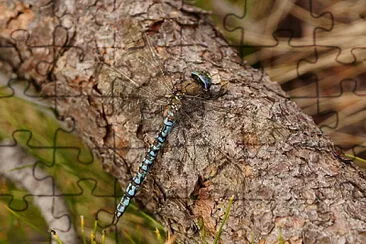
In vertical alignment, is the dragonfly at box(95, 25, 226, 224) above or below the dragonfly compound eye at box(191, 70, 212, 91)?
below

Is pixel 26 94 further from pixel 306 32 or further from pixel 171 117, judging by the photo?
pixel 306 32

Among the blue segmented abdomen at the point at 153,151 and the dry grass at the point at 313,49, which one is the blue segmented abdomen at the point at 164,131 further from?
the dry grass at the point at 313,49

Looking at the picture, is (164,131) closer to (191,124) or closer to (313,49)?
(191,124)

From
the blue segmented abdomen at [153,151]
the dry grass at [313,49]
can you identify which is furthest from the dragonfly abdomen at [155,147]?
the dry grass at [313,49]

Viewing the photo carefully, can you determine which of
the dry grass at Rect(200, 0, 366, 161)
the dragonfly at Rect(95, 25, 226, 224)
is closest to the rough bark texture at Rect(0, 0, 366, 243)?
the dragonfly at Rect(95, 25, 226, 224)

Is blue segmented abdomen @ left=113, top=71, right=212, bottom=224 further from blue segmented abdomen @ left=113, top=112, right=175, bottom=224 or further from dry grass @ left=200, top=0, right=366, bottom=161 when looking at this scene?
dry grass @ left=200, top=0, right=366, bottom=161

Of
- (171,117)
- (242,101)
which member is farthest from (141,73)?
(242,101)

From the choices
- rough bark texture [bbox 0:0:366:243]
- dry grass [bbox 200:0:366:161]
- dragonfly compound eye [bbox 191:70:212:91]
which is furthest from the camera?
dry grass [bbox 200:0:366:161]

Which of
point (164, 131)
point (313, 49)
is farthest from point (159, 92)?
point (313, 49)
